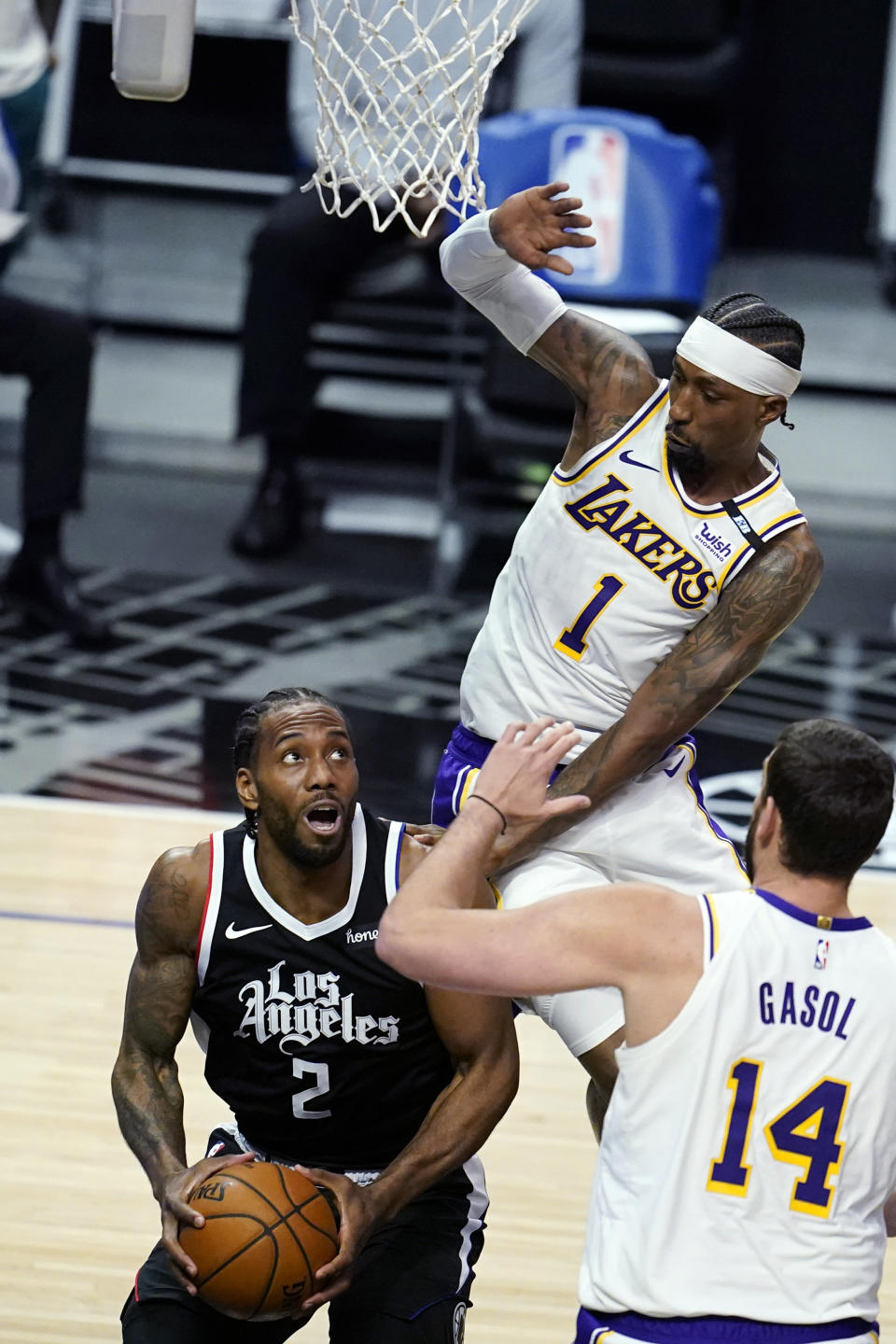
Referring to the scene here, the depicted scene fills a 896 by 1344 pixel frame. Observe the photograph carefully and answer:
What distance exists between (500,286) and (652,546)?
25.6 inches

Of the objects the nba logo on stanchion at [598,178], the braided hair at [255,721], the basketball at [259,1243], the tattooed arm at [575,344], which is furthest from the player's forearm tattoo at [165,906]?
the nba logo on stanchion at [598,178]

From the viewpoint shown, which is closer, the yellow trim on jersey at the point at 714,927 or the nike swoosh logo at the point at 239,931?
the yellow trim on jersey at the point at 714,927

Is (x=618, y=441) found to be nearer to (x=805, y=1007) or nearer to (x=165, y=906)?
(x=165, y=906)

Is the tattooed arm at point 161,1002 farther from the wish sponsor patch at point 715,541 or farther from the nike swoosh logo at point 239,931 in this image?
the wish sponsor patch at point 715,541

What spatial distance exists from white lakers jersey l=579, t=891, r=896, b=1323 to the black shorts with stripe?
721 mm

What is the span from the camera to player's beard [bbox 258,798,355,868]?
345 cm

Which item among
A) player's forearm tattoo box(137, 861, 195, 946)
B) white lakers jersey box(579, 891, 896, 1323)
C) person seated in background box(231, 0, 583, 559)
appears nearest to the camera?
white lakers jersey box(579, 891, 896, 1323)

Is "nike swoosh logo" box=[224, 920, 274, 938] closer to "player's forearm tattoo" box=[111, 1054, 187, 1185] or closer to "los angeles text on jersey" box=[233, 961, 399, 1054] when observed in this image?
"los angeles text on jersey" box=[233, 961, 399, 1054]

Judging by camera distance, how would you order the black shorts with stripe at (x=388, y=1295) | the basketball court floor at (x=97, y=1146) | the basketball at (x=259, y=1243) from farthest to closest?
the basketball court floor at (x=97, y=1146), the black shorts with stripe at (x=388, y=1295), the basketball at (x=259, y=1243)

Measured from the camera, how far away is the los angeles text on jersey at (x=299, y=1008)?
3490 millimetres

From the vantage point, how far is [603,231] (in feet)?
33.1

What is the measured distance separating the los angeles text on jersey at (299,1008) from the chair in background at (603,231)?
22.2 ft

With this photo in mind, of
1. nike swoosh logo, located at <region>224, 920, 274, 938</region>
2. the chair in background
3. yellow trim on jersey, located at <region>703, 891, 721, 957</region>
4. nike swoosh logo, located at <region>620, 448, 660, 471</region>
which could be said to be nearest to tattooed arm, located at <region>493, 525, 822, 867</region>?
nike swoosh logo, located at <region>620, 448, 660, 471</region>

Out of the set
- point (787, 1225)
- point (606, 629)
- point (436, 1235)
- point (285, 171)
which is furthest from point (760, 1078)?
point (285, 171)
